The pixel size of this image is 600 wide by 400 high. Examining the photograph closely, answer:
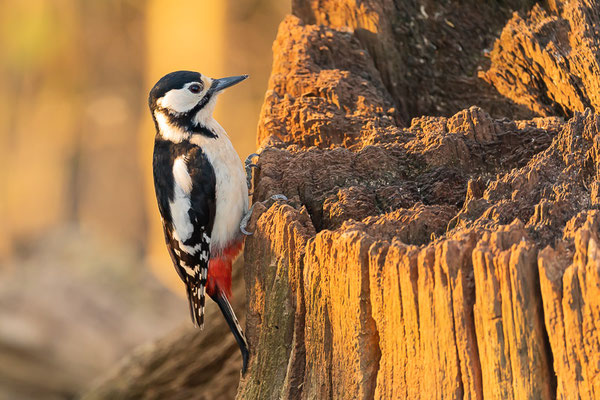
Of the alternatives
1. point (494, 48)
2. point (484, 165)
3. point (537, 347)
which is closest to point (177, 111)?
point (494, 48)

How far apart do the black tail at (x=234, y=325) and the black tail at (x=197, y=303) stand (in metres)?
0.08

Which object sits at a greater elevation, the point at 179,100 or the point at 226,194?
the point at 179,100

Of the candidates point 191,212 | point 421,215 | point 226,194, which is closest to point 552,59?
point 421,215

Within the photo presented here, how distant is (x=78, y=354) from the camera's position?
7055mm

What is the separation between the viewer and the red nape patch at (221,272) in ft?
12.7

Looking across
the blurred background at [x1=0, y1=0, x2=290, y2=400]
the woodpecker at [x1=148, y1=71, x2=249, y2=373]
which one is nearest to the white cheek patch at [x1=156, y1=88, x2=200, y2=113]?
the woodpecker at [x1=148, y1=71, x2=249, y2=373]

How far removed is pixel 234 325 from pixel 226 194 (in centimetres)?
74

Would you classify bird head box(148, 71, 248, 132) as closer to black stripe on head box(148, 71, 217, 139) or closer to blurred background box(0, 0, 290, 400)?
black stripe on head box(148, 71, 217, 139)

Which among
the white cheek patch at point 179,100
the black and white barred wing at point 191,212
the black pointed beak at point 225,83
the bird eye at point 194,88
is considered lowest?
the black and white barred wing at point 191,212

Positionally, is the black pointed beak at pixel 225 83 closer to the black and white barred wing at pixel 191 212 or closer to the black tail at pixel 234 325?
the black and white barred wing at pixel 191 212

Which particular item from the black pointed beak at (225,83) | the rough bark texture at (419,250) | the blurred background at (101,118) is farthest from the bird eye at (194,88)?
the blurred background at (101,118)

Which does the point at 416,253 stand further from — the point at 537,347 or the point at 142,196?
the point at 142,196

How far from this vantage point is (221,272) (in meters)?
3.89

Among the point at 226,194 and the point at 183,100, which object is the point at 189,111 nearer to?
the point at 183,100
